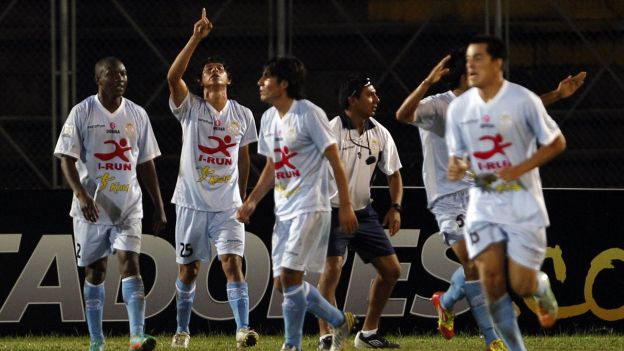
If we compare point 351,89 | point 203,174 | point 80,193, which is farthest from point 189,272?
point 351,89

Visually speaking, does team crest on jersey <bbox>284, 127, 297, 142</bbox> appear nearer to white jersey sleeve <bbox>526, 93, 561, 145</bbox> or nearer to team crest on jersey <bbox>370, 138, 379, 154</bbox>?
white jersey sleeve <bbox>526, 93, 561, 145</bbox>

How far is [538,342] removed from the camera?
9.99m

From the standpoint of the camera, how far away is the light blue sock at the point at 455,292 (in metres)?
8.93

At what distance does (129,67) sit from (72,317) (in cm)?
521

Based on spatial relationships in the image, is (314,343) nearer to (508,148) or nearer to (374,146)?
(374,146)

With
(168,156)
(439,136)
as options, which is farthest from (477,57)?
(168,156)

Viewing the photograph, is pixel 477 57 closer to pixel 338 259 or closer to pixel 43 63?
pixel 338 259

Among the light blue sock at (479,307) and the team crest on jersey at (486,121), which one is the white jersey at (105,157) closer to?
the light blue sock at (479,307)

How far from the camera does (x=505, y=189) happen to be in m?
7.00

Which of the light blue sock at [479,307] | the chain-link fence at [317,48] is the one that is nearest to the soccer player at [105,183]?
the light blue sock at [479,307]

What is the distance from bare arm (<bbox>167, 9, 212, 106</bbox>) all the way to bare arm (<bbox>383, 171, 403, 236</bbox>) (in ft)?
5.58

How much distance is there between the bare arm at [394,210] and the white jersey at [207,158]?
117cm

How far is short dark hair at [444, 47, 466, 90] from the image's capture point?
8.90m

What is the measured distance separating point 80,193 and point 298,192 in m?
1.71
